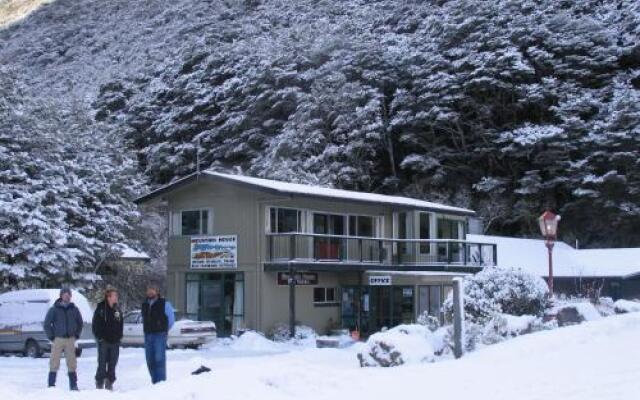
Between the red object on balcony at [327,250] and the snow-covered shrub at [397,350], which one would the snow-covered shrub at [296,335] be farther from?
the snow-covered shrub at [397,350]

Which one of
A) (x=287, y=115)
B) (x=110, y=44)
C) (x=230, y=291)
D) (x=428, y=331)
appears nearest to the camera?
(x=428, y=331)

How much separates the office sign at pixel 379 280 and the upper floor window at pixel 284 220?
3313mm

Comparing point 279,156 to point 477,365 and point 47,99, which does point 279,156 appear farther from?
point 477,365

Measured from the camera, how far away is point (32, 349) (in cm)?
2233

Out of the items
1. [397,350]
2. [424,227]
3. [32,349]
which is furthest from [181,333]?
[424,227]

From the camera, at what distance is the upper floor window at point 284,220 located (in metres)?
30.1

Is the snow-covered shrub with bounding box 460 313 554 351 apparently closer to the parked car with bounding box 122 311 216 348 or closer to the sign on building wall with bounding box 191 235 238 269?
the parked car with bounding box 122 311 216 348

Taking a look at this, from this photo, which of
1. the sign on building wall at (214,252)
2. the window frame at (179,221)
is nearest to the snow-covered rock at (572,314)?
the sign on building wall at (214,252)

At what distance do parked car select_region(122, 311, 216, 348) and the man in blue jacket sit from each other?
12084mm

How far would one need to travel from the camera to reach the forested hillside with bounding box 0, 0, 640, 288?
152ft

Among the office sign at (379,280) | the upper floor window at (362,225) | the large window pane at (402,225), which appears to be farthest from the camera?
the large window pane at (402,225)

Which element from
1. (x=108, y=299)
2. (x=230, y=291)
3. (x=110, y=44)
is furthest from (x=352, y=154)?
(x=110, y=44)

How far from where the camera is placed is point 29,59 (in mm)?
92125

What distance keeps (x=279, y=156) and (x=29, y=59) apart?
52.0 m
